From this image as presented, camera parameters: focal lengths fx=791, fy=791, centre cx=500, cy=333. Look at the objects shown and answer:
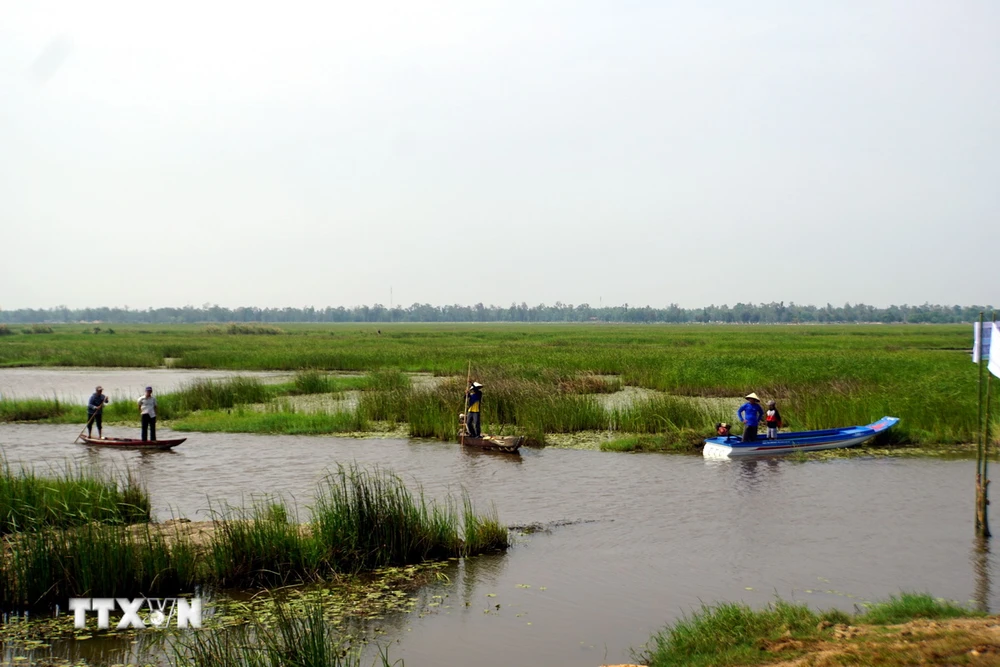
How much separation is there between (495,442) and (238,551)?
33.1 feet

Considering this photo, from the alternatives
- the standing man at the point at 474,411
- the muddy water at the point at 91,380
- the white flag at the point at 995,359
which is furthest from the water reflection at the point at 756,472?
the muddy water at the point at 91,380

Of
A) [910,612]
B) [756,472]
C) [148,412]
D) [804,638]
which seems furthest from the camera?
[148,412]

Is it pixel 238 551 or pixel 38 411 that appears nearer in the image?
pixel 238 551

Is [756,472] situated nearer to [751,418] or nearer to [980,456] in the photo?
[751,418]

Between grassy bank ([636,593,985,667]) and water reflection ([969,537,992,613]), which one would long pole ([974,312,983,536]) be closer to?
water reflection ([969,537,992,613])

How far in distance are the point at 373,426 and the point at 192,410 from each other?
7.62 m

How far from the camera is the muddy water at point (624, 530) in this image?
27.9ft

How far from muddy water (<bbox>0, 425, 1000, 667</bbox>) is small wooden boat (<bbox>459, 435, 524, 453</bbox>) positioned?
24cm

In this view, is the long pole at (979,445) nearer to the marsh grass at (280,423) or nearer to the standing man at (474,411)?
the standing man at (474,411)

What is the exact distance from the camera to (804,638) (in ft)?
22.4

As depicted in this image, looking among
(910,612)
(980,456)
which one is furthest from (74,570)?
(980,456)

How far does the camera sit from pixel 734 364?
3619 cm

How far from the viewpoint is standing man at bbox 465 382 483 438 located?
19812 millimetres

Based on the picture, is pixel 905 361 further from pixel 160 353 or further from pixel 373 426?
pixel 160 353
